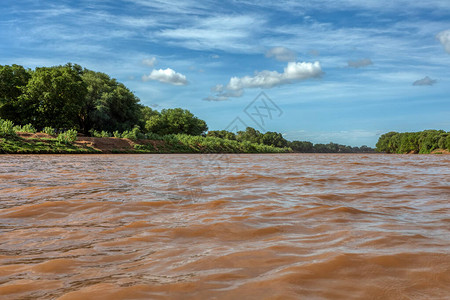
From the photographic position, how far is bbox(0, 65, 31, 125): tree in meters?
36.0

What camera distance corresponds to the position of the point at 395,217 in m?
3.62

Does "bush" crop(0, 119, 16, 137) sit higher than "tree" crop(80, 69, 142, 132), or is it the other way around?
"tree" crop(80, 69, 142, 132)

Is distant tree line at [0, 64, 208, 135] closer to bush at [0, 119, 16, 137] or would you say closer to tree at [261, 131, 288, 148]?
bush at [0, 119, 16, 137]

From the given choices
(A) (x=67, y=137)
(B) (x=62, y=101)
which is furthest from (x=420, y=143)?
(A) (x=67, y=137)

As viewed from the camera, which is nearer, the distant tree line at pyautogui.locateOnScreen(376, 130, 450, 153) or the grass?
the grass

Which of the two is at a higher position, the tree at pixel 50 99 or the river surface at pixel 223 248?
the tree at pixel 50 99

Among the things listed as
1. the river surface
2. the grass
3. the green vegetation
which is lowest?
the river surface

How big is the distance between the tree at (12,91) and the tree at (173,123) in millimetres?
20157

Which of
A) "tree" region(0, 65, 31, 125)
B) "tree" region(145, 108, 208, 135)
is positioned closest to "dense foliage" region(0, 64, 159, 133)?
"tree" region(0, 65, 31, 125)

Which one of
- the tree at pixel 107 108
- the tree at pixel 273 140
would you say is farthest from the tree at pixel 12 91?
the tree at pixel 273 140

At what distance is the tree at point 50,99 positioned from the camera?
35.0 metres

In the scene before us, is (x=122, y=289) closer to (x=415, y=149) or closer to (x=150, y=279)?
(x=150, y=279)

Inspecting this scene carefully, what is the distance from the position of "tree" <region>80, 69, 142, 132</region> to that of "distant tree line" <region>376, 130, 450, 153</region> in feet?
220

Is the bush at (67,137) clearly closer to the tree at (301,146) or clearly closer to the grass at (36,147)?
the grass at (36,147)
